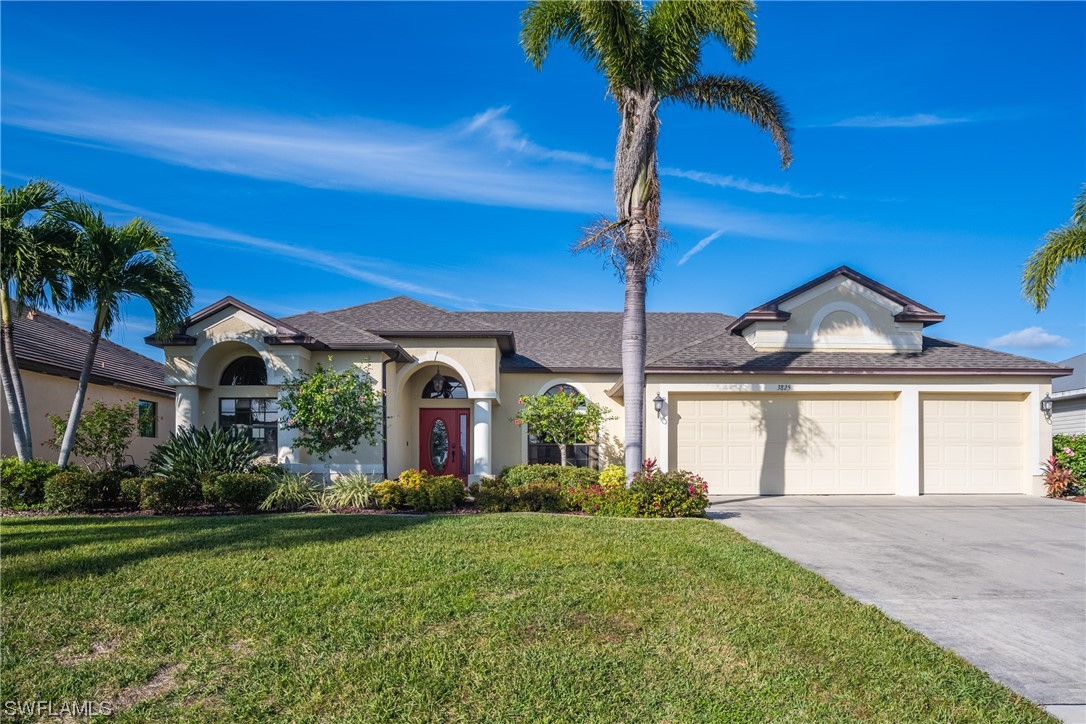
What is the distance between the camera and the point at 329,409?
43.6 feet

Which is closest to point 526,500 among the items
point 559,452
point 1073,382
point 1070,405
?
point 559,452

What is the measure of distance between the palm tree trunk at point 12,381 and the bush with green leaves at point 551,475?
9753 millimetres

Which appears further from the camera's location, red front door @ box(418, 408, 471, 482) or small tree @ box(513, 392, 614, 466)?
red front door @ box(418, 408, 471, 482)

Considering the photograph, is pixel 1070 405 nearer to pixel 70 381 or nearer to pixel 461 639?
pixel 461 639

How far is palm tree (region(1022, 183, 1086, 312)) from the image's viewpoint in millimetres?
15062

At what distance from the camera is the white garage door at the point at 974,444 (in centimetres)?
1578

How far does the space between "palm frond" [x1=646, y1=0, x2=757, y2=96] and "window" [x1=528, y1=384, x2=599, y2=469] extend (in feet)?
30.0

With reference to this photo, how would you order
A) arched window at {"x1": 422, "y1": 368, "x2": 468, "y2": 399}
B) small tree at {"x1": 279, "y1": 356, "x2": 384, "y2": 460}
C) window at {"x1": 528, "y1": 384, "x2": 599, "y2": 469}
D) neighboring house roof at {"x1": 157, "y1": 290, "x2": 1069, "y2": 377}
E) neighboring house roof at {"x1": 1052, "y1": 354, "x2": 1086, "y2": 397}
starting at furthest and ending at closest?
neighboring house roof at {"x1": 1052, "y1": 354, "x2": 1086, "y2": 397}, arched window at {"x1": 422, "y1": 368, "x2": 468, "y2": 399}, window at {"x1": 528, "y1": 384, "x2": 599, "y2": 469}, neighboring house roof at {"x1": 157, "y1": 290, "x2": 1069, "y2": 377}, small tree at {"x1": 279, "y1": 356, "x2": 384, "y2": 460}

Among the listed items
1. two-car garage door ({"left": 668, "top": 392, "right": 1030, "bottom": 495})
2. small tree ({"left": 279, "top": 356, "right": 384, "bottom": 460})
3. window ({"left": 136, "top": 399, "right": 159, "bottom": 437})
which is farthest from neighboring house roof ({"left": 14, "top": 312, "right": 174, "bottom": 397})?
two-car garage door ({"left": 668, "top": 392, "right": 1030, "bottom": 495})

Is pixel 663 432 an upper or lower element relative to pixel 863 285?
lower

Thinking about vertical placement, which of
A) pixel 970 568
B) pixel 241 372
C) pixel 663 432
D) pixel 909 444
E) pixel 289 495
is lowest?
pixel 970 568

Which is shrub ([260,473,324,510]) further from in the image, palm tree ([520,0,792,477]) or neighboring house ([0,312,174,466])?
palm tree ([520,0,792,477])

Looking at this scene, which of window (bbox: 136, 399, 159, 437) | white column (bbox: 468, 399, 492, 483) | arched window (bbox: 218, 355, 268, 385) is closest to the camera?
arched window (bbox: 218, 355, 268, 385)

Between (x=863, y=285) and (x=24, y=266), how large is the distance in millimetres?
18573
